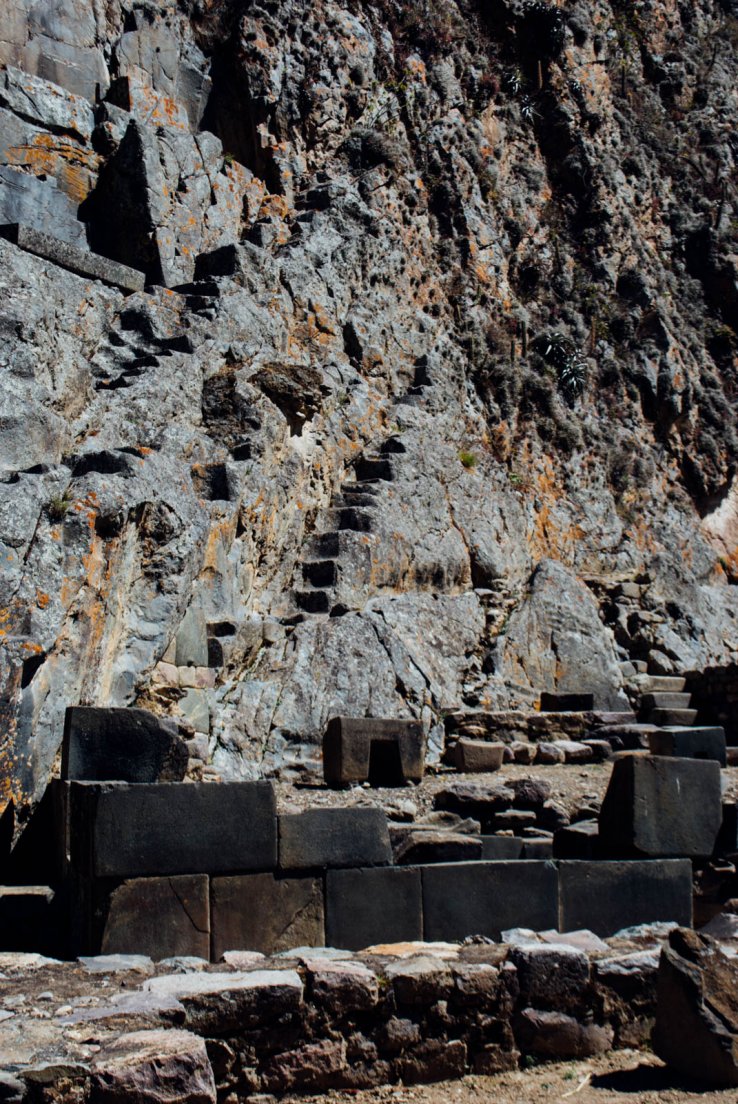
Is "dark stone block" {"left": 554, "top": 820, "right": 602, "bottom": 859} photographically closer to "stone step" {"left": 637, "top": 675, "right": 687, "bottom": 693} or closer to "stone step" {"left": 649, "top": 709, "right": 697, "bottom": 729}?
"stone step" {"left": 649, "top": 709, "right": 697, "bottom": 729}

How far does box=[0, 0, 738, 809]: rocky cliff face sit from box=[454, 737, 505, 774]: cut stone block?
139 centimetres

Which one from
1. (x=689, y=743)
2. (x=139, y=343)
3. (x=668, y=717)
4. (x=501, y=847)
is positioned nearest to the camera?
(x=501, y=847)

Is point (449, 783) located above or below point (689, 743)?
below

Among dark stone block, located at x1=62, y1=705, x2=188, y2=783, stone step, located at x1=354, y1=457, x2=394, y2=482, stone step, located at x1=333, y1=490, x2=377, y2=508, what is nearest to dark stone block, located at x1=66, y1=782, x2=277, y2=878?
dark stone block, located at x1=62, y1=705, x2=188, y2=783

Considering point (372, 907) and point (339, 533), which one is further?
point (339, 533)

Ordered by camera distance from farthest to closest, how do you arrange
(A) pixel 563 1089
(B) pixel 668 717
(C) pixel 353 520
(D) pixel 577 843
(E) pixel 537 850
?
(C) pixel 353 520
(B) pixel 668 717
(E) pixel 537 850
(D) pixel 577 843
(A) pixel 563 1089

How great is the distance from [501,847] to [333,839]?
213 cm

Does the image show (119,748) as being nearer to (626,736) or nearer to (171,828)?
(171,828)

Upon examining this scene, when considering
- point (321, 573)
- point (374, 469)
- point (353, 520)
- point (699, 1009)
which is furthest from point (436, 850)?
point (374, 469)

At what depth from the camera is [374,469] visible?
64.5ft

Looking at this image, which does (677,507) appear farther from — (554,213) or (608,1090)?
(608,1090)

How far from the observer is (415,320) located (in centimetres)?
2353

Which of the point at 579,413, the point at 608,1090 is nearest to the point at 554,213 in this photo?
the point at 579,413

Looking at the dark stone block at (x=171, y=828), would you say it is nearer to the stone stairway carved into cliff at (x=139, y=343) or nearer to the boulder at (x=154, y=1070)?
the boulder at (x=154, y=1070)
